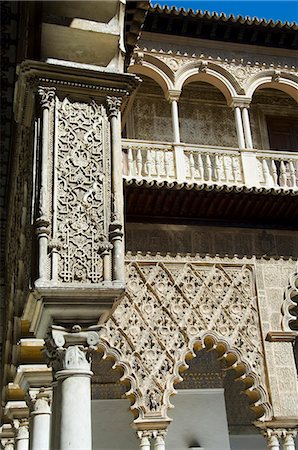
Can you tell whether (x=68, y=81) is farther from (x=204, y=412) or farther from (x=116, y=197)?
(x=204, y=412)

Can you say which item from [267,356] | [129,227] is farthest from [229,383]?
[129,227]

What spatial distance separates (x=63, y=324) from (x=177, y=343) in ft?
13.9

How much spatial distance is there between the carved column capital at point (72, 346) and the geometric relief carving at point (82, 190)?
0.30m

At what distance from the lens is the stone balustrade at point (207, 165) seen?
8117 mm

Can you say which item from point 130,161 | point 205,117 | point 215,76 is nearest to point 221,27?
point 215,76

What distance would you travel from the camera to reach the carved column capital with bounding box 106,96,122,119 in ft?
12.4

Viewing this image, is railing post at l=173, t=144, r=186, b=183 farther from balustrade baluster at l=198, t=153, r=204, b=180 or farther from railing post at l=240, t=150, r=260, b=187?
railing post at l=240, t=150, r=260, b=187

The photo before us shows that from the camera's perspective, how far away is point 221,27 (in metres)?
9.27

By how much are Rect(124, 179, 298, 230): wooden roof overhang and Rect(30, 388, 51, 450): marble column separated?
2.81 metres

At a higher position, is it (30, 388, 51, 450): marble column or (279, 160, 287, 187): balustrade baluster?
(279, 160, 287, 187): balustrade baluster

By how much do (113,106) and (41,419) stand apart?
11.2 feet

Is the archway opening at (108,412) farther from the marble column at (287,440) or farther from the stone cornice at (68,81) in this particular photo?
the stone cornice at (68,81)

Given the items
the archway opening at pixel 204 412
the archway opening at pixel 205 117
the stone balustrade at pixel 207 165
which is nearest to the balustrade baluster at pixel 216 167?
the stone balustrade at pixel 207 165

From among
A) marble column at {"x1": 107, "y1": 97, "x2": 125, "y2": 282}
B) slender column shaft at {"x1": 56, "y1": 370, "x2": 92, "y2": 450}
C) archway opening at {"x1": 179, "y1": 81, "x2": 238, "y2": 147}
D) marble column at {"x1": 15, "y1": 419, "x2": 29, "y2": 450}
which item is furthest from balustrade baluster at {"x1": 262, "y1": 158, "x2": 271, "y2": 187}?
slender column shaft at {"x1": 56, "y1": 370, "x2": 92, "y2": 450}
